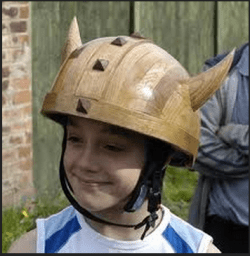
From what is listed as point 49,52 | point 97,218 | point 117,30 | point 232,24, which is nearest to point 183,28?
point 232,24

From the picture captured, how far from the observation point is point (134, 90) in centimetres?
367

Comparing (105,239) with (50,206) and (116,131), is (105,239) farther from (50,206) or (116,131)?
(50,206)

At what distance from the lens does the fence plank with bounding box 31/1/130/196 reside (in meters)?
7.98

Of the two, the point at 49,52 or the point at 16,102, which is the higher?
the point at 49,52

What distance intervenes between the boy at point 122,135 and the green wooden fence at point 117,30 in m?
4.07

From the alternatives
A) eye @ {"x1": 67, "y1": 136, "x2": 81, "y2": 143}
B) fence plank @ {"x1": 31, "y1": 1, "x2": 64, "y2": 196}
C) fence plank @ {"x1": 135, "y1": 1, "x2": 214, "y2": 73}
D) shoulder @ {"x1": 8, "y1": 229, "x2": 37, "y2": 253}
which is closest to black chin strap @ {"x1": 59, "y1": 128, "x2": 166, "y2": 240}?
eye @ {"x1": 67, "y1": 136, "x2": 81, "y2": 143}

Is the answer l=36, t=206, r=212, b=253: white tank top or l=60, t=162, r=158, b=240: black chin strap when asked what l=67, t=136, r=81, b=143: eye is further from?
l=36, t=206, r=212, b=253: white tank top

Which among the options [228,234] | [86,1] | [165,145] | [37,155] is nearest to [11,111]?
[37,155]

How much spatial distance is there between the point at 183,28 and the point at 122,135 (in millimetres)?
5857

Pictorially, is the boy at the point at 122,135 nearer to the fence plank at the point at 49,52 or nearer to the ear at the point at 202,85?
the ear at the point at 202,85

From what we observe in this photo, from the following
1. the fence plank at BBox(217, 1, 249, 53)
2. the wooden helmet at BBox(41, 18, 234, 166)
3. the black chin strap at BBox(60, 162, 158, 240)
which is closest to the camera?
the wooden helmet at BBox(41, 18, 234, 166)

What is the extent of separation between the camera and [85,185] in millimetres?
3725

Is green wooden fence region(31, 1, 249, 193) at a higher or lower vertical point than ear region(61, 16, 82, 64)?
lower

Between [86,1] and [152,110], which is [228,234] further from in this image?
[86,1]
